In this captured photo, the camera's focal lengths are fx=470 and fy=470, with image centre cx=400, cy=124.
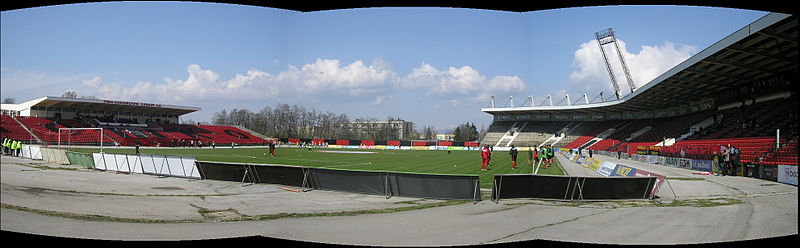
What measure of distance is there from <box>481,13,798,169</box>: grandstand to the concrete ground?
163 inches

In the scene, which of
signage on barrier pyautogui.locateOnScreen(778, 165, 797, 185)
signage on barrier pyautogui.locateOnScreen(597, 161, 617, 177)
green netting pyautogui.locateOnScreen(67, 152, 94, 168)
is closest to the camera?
signage on barrier pyautogui.locateOnScreen(778, 165, 797, 185)

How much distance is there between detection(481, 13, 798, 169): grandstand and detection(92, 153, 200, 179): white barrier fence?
1094cm

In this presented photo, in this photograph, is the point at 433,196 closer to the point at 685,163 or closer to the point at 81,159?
the point at 81,159

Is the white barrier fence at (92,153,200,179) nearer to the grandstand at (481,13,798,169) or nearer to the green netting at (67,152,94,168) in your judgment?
the green netting at (67,152,94,168)

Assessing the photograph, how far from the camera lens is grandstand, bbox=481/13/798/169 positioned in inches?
621

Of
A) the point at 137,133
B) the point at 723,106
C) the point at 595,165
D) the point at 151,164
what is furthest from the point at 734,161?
the point at 137,133

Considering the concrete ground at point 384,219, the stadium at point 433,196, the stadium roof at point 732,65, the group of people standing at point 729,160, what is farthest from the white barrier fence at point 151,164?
the group of people standing at point 729,160

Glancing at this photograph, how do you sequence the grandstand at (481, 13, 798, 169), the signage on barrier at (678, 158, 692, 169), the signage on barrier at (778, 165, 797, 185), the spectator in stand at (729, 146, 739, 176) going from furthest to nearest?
the signage on barrier at (678, 158, 692, 169) → the spectator in stand at (729, 146, 739, 176) → the grandstand at (481, 13, 798, 169) → the signage on barrier at (778, 165, 797, 185)

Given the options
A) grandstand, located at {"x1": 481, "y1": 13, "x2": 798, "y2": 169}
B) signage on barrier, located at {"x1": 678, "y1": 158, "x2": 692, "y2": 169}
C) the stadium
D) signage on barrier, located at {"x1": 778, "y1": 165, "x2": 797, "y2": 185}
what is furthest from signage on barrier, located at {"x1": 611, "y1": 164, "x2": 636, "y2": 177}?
signage on barrier, located at {"x1": 678, "y1": 158, "x2": 692, "y2": 169}

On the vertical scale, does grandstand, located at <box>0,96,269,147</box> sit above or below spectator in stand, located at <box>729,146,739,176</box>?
above

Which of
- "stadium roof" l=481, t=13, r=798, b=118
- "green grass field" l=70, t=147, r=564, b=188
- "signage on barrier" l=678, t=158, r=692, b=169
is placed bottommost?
"green grass field" l=70, t=147, r=564, b=188

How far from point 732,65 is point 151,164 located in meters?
22.6

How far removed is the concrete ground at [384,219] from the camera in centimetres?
581

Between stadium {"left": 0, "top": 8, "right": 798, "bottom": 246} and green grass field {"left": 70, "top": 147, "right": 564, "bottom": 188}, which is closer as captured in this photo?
stadium {"left": 0, "top": 8, "right": 798, "bottom": 246}
